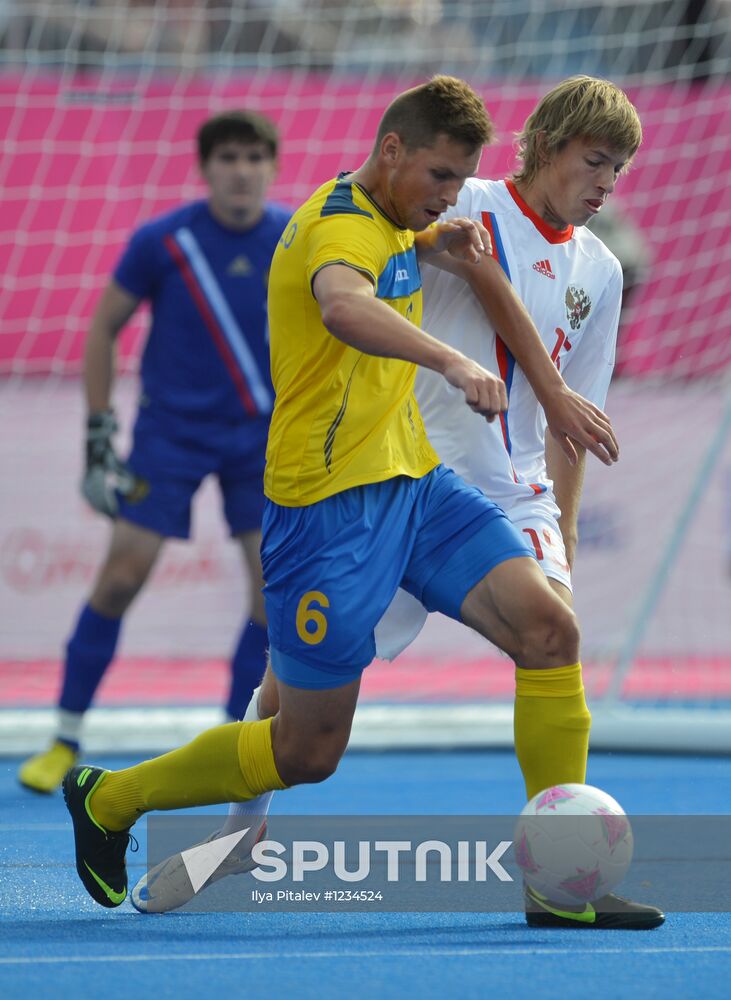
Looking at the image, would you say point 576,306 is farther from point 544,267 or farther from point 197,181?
point 197,181

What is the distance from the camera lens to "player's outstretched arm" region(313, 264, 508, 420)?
2975mm

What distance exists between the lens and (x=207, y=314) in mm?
6141

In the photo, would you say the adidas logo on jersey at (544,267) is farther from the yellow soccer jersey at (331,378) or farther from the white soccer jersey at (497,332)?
the yellow soccer jersey at (331,378)

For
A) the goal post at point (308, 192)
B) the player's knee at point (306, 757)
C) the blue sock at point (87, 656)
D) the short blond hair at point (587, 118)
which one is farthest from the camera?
the goal post at point (308, 192)

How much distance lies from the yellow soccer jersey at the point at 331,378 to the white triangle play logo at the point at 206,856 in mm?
866

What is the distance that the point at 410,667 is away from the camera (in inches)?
355

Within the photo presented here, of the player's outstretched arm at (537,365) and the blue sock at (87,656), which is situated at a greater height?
the player's outstretched arm at (537,365)

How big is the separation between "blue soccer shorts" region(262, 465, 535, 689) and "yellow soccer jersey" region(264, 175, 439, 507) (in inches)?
2.0

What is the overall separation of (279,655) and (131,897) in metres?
0.73

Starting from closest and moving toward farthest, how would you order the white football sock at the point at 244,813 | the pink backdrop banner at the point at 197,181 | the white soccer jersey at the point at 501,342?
the white soccer jersey at the point at 501,342
the white football sock at the point at 244,813
the pink backdrop banner at the point at 197,181

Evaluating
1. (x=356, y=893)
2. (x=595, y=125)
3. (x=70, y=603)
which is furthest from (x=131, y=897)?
(x=70, y=603)

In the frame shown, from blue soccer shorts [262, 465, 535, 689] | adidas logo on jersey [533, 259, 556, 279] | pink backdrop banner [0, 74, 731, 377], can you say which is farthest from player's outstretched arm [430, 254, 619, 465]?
pink backdrop banner [0, 74, 731, 377]

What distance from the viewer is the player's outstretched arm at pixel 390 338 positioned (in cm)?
297

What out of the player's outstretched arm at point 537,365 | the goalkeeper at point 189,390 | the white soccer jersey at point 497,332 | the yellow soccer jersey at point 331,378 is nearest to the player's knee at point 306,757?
the yellow soccer jersey at point 331,378
